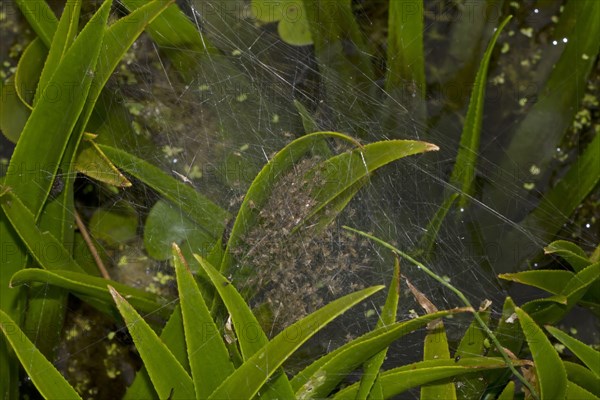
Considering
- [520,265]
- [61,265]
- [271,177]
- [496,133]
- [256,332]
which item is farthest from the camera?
[496,133]

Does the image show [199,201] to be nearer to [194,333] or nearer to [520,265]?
[194,333]

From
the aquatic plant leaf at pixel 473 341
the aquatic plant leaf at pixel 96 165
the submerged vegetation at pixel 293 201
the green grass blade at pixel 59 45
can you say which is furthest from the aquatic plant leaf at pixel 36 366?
the aquatic plant leaf at pixel 473 341

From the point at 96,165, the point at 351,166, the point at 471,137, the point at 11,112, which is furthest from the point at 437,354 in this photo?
the point at 11,112

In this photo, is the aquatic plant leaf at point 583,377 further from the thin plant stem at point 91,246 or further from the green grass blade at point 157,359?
the thin plant stem at point 91,246

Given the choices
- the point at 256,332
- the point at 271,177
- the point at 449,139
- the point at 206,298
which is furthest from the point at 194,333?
the point at 449,139

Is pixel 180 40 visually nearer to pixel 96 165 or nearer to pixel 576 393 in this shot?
pixel 96 165

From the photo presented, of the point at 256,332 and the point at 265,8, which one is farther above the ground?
the point at 265,8
